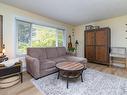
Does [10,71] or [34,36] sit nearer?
[10,71]

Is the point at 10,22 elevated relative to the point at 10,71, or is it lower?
elevated

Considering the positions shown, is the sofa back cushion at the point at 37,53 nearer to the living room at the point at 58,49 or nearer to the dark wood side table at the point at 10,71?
the living room at the point at 58,49

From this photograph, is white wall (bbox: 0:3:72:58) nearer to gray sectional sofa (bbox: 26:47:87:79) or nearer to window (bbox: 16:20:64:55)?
window (bbox: 16:20:64:55)

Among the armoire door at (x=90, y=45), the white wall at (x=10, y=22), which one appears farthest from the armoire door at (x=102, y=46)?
the white wall at (x=10, y=22)

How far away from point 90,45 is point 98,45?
436 mm

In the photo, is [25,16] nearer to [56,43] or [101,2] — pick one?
[56,43]

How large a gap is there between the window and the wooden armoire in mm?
1650

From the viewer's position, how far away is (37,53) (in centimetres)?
329

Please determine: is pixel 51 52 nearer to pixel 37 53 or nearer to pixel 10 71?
pixel 37 53

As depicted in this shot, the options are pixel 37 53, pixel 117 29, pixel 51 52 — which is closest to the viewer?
pixel 37 53

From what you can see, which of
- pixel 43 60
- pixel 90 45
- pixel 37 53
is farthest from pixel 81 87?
pixel 90 45

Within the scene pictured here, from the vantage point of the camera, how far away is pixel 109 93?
186cm

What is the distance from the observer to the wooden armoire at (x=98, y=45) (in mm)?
3887

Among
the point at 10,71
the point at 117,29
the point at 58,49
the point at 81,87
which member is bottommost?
the point at 81,87
